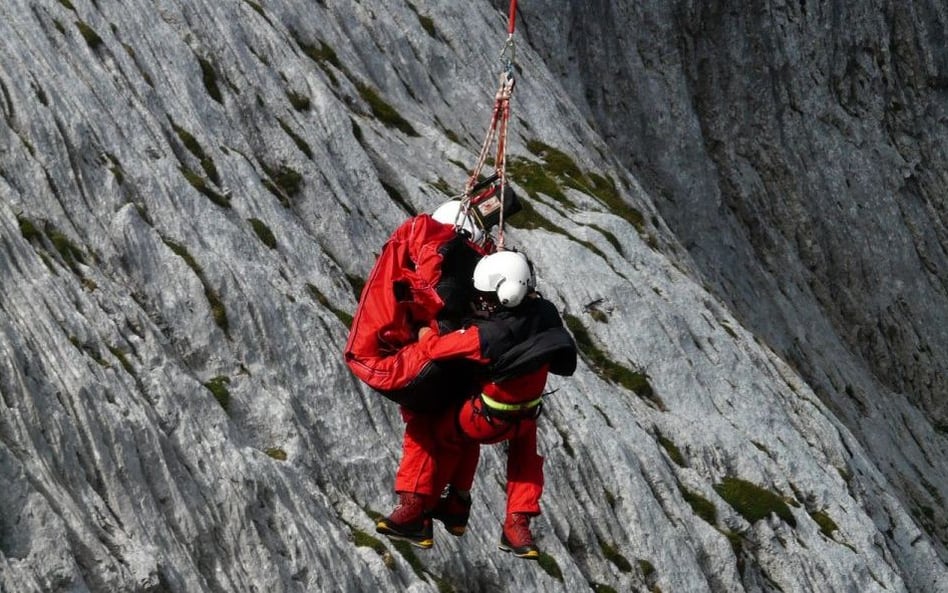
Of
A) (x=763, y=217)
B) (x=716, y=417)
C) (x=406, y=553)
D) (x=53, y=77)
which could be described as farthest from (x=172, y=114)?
(x=763, y=217)

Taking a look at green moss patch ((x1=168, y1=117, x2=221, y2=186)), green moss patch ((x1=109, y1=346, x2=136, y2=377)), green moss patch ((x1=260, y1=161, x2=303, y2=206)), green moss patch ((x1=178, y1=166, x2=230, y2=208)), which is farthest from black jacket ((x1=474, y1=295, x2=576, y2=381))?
green moss patch ((x1=260, y1=161, x2=303, y2=206))

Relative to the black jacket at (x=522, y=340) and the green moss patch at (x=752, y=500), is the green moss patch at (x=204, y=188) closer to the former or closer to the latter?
the green moss patch at (x=752, y=500)

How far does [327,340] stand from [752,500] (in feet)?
41.5

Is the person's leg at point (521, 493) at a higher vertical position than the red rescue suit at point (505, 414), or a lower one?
lower

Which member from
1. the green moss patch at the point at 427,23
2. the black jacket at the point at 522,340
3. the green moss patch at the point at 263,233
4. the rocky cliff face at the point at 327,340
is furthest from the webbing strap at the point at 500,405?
the green moss patch at the point at 427,23

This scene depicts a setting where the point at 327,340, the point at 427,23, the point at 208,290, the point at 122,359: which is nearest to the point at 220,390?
the point at 208,290

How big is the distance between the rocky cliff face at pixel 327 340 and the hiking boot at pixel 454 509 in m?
5.77

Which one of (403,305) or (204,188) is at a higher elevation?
(403,305)

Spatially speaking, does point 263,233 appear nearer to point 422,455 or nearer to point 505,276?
point 422,455

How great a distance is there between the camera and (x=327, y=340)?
32.7m

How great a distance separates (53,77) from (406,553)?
12287 millimetres

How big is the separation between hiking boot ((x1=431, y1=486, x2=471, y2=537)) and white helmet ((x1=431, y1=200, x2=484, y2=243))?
3345 millimetres

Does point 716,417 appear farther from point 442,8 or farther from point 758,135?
point 758,135

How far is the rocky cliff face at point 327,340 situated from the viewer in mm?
26062
